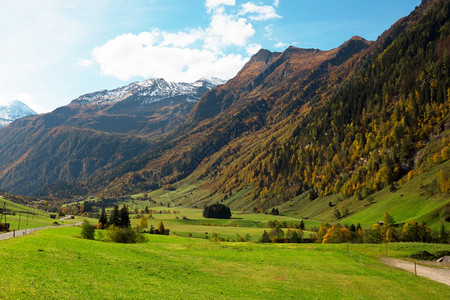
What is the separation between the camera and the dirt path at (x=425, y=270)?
52344mm

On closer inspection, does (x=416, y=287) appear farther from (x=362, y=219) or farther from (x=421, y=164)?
(x=421, y=164)

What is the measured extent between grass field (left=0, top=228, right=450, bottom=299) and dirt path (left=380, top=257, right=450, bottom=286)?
307cm

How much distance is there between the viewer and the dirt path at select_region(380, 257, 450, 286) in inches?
2061

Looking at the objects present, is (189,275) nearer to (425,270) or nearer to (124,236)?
(425,270)

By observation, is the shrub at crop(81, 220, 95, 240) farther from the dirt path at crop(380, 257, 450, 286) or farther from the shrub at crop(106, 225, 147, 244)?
the dirt path at crop(380, 257, 450, 286)

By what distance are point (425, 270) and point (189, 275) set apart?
46.4m

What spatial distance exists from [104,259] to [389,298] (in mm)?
41500

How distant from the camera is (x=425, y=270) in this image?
57.5 meters

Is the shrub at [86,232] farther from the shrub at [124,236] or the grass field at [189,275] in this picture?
the grass field at [189,275]

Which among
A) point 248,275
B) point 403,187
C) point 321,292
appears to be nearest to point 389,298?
point 321,292

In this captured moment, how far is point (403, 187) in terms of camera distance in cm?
18025

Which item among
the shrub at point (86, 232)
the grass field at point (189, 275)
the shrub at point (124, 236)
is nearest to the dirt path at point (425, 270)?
the grass field at point (189, 275)

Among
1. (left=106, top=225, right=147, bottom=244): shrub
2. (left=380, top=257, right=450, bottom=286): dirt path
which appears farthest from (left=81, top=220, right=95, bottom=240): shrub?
(left=380, top=257, right=450, bottom=286): dirt path

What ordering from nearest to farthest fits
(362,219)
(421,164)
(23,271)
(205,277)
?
1. (23,271)
2. (205,277)
3. (362,219)
4. (421,164)
